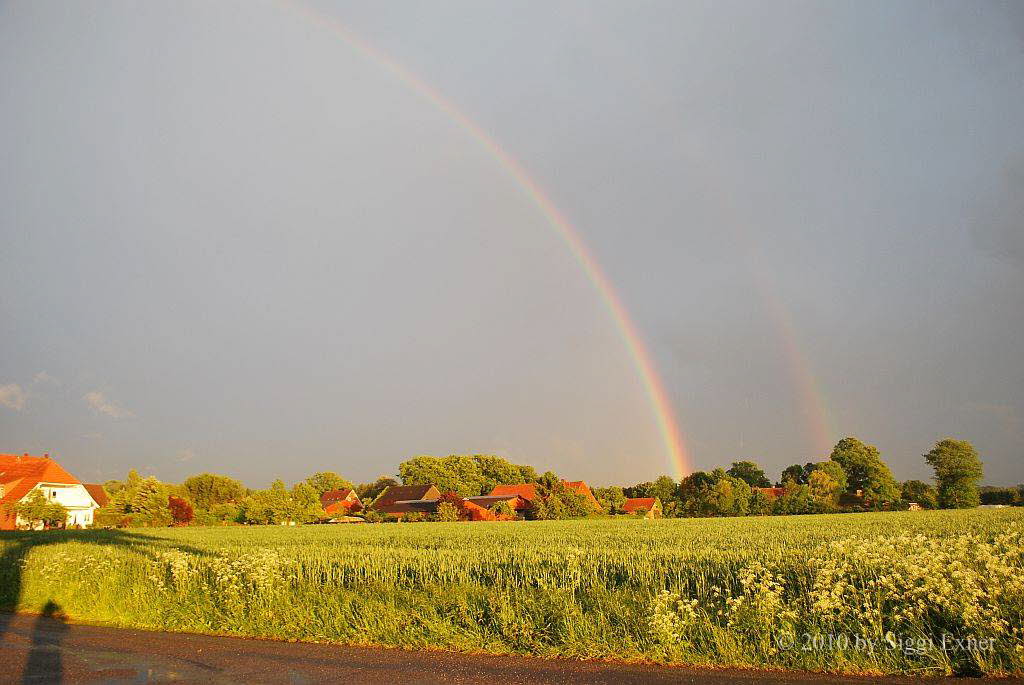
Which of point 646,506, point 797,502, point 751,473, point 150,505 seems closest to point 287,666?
point 150,505

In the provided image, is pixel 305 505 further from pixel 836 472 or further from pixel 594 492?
pixel 836 472

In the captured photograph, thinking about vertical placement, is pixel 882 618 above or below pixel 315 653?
above

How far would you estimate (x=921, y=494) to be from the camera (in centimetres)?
12706

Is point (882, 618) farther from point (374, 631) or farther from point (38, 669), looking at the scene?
point (38, 669)

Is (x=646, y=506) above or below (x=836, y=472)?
below

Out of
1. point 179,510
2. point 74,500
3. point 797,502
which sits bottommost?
point 797,502

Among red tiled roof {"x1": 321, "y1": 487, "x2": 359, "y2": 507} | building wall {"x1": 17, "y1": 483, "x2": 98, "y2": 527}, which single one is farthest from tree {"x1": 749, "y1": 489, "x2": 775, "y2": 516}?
→ building wall {"x1": 17, "y1": 483, "x2": 98, "y2": 527}

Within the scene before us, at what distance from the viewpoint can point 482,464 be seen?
15350 cm

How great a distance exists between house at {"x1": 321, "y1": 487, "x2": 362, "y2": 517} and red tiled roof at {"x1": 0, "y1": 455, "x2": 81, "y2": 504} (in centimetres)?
3761

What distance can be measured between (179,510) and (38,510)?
24.0 m

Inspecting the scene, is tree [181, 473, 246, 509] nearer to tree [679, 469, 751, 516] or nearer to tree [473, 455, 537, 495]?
tree [473, 455, 537, 495]

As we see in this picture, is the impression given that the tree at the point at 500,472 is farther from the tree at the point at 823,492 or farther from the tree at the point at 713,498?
the tree at the point at 823,492

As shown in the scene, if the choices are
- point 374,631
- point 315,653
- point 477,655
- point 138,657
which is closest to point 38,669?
point 138,657

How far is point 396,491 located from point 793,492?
67.5 metres
